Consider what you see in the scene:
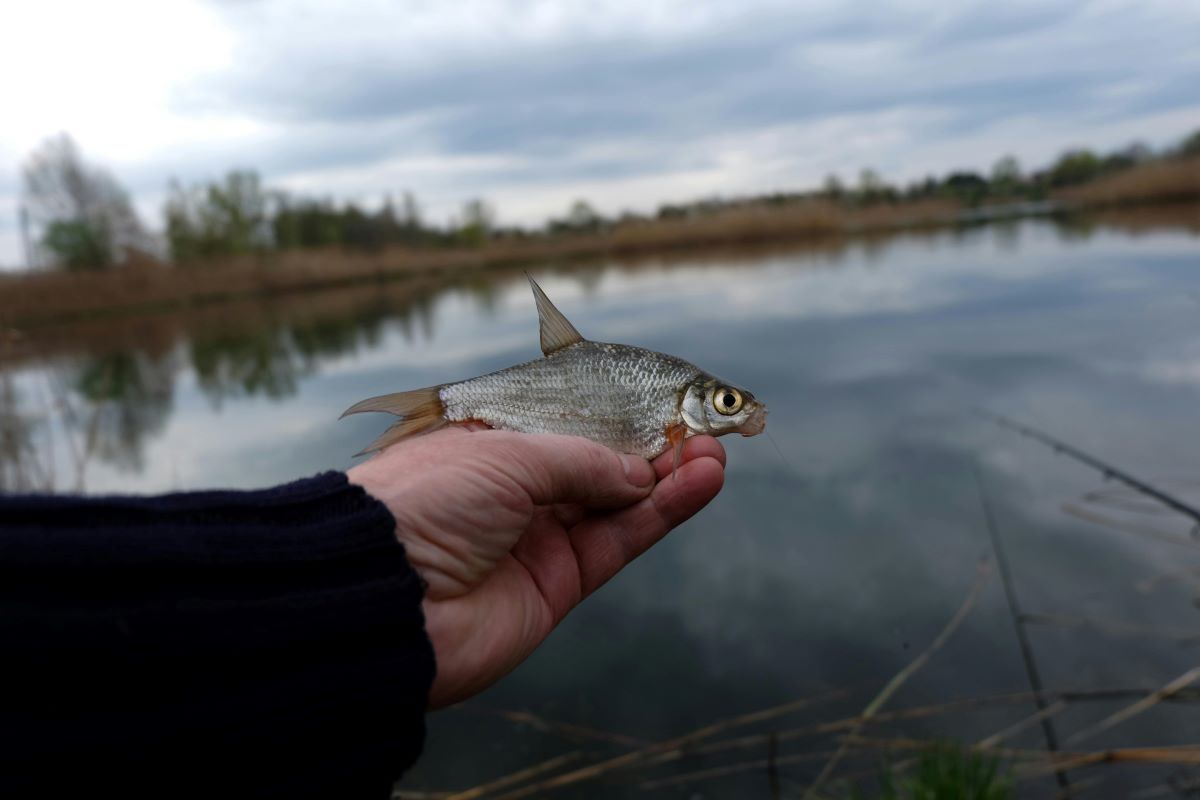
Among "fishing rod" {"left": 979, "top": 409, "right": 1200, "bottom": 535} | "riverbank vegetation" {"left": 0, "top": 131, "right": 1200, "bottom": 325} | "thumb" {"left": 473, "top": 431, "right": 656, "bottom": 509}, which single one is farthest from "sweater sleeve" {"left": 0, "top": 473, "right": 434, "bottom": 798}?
"riverbank vegetation" {"left": 0, "top": 131, "right": 1200, "bottom": 325}

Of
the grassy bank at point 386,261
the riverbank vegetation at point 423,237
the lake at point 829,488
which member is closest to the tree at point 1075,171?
the riverbank vegetation at point 423,237

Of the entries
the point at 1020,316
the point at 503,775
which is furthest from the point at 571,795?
the point at 1020,316

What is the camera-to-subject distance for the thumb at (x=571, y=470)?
256 centimetres

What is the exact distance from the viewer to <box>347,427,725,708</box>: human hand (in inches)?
93.2

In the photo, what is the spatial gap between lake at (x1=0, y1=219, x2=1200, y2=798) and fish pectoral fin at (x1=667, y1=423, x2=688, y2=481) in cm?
285

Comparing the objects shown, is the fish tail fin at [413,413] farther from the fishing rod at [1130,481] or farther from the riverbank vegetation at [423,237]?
the riverbank vegetation at [423,237]

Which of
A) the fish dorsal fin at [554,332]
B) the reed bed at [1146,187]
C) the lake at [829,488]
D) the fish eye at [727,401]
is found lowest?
the lake at [829,488]

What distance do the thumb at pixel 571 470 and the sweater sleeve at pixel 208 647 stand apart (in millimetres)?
635

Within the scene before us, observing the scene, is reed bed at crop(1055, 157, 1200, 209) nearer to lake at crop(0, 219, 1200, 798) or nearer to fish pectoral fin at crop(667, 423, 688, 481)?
lake at crop(0, 219, 1200, 798)

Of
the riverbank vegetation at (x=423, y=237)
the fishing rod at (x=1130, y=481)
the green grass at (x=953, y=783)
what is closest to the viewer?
the green grass at (x=953, y=783)

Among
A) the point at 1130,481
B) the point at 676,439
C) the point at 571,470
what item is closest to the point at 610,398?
the point at 676,439

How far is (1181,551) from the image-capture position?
7.90 meters

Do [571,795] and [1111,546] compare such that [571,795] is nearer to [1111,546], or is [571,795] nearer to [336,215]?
[1111,546]

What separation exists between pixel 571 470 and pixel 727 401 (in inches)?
29.4
